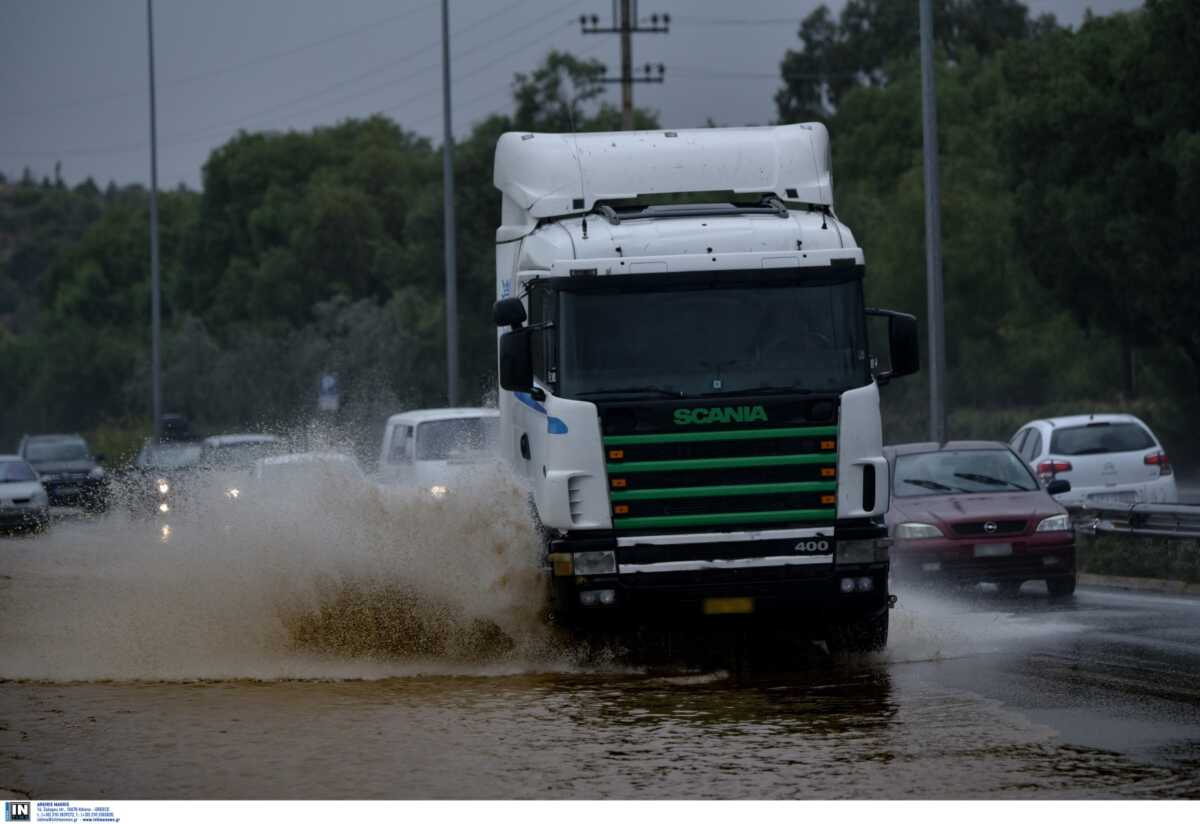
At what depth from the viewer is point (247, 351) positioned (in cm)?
8256

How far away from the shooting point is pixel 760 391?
13758 mm

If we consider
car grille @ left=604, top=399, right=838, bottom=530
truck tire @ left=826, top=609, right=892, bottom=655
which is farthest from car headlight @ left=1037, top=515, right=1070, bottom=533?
car grille @ left=604, top=399, right=838, bottom=530

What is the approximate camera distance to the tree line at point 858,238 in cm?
4444

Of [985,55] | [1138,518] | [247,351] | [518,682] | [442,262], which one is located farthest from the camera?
[985,55]

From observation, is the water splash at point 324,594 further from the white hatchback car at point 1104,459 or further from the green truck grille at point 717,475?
the white hatchback car at point 1104,459

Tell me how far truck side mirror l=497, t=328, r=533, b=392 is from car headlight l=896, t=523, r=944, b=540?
6.78 metres

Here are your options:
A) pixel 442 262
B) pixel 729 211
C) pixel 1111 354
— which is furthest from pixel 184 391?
pixel 729 211

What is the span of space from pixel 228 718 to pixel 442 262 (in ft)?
192

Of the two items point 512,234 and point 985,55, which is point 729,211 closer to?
point 512,234

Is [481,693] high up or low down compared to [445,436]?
down

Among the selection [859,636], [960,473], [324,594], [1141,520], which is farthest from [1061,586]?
[324,594]

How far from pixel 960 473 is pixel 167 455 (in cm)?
2595

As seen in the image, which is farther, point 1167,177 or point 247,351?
point 247,351

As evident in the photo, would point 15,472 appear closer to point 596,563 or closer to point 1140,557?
point 1140,557
